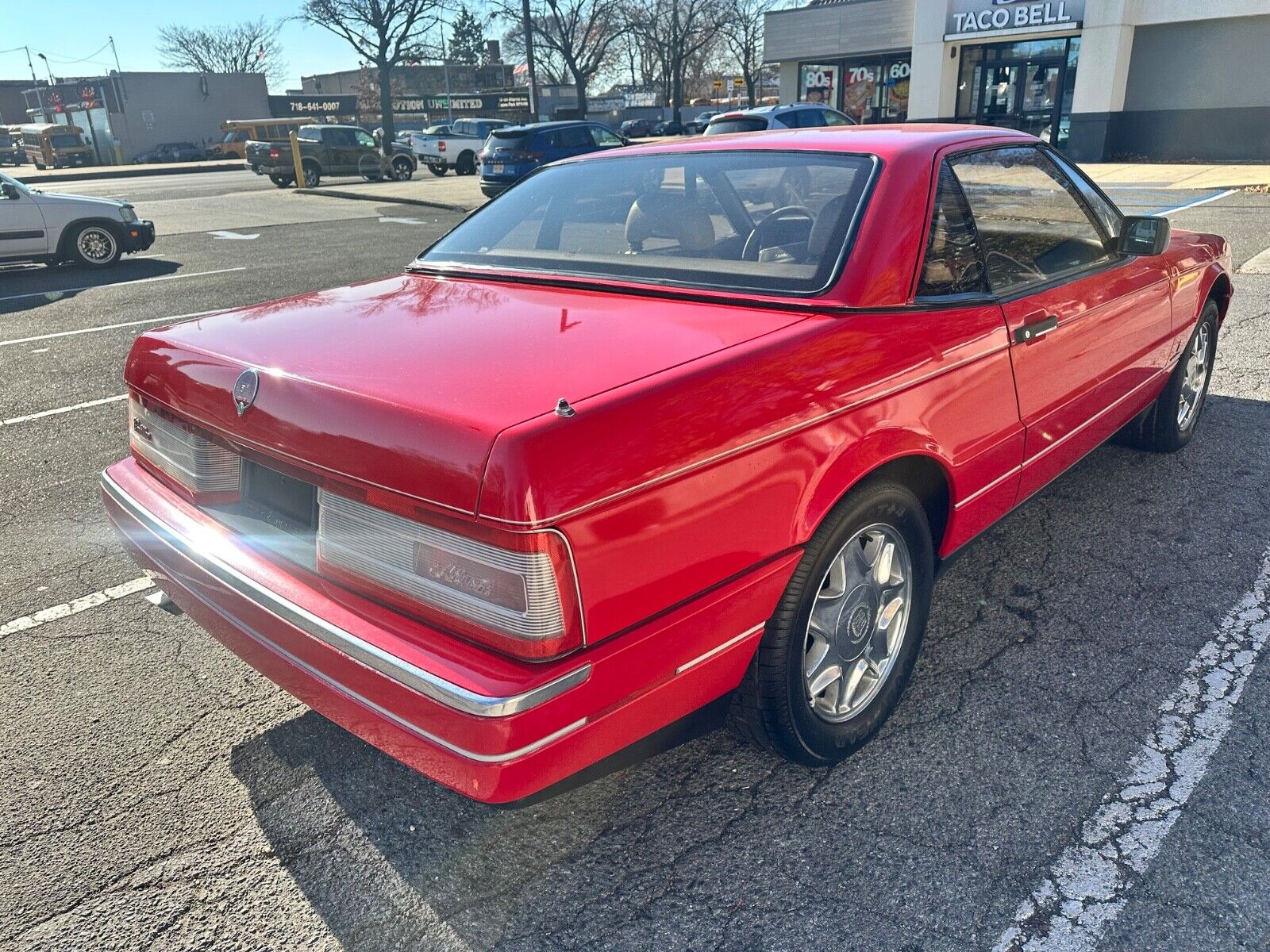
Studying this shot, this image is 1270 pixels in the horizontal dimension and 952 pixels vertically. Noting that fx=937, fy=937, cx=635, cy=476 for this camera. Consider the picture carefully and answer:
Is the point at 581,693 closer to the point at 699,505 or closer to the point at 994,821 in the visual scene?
the point at 699,505

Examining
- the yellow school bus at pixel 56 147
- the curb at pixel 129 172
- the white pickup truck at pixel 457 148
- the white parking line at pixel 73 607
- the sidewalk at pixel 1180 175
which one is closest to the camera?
the white parking line at pixel 73 607

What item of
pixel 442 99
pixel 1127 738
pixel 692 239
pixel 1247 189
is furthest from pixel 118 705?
pixel 442 99

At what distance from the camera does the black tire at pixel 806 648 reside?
219 cm

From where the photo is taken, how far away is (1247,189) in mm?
16312

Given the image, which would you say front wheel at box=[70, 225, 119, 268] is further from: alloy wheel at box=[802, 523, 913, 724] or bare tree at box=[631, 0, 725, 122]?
bare tree at box=[631, 0, 725, 122]

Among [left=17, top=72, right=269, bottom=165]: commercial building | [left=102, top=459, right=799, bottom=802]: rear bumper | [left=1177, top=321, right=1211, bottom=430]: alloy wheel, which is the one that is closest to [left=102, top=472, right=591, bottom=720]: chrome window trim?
[left=102, top=459, right=799, bottom=802]: rear bumper

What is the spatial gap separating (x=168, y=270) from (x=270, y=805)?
11.1 m

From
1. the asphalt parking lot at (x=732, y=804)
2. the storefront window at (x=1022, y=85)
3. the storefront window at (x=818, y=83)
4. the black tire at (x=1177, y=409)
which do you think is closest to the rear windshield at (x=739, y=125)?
the black tire at (x=1177, y=409)

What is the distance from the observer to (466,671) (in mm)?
1773

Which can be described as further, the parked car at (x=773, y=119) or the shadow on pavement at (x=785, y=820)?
the parked car at (x=773, y=119)

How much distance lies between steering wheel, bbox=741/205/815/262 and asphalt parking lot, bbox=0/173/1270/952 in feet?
4.31

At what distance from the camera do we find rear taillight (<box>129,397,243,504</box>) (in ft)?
7.76

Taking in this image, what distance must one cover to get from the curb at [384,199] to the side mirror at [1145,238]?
1415cm

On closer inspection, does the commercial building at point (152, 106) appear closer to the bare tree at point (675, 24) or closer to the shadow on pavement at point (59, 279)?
the bare tree at point (675, 24)
